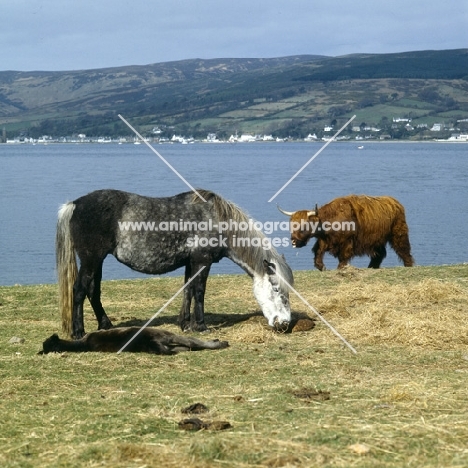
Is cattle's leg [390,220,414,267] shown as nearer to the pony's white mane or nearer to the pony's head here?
the pony's white mane

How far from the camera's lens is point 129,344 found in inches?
388

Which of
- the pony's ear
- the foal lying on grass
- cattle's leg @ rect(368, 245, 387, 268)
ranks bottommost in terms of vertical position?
cattle's leg @ rect(368, 245, 387, 268)

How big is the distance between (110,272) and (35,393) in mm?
19063

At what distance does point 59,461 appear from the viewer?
231 inches

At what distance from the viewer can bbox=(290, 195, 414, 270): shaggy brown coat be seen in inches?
728

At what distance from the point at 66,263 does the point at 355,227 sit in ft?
28.3

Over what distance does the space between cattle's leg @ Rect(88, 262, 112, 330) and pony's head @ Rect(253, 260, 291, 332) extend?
1997 mm

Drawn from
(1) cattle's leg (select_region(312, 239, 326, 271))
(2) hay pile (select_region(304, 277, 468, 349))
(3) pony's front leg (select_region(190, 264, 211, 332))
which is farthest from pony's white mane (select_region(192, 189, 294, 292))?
(1) cattle's leg (select_region(312, 239, 326, 271))

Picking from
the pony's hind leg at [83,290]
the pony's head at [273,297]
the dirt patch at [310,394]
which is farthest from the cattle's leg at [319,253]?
the dirt patch at [310,394]

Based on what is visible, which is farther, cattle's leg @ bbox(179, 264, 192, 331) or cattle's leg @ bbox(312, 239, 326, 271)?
cattle's leg @ bbox(312, 239, 326, 271)

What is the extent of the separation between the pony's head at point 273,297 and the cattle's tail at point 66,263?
234 cm

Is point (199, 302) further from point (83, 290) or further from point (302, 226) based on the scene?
point (302, 226)

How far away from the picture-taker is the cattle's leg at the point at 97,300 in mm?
11492

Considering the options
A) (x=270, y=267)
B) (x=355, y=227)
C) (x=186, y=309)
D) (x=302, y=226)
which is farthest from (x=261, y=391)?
(x=355, y=227)
